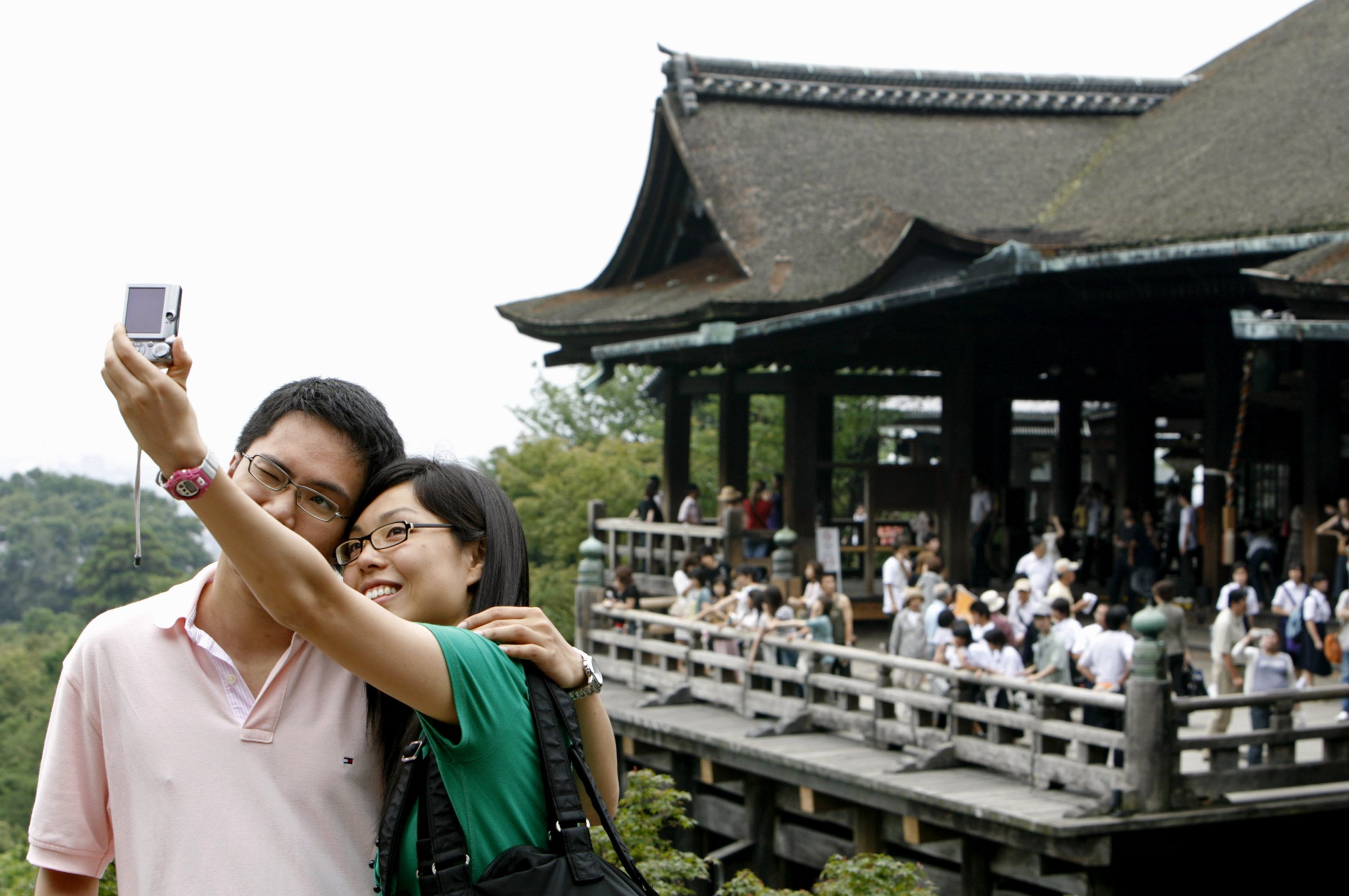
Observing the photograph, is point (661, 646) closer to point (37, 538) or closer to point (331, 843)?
point (331, 843)

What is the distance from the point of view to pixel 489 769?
1.82m

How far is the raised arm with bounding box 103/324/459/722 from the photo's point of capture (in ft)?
5.24

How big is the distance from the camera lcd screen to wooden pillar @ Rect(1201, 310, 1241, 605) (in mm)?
12836

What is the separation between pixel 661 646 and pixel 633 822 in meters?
6.98

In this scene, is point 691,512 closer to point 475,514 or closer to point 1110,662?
point 1110,662

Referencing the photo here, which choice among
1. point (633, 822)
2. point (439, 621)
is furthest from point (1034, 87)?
point (439, 621)

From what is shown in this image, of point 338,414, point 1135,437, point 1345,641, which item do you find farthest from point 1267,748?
point 338,414

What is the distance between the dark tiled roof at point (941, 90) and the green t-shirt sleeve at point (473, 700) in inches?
667

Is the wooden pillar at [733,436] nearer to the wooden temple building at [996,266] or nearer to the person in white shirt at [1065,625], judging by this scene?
the wooden temple building at [996,266]

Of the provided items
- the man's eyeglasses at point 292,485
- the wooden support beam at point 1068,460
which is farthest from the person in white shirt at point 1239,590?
the man's eyeglasses at point 292,485

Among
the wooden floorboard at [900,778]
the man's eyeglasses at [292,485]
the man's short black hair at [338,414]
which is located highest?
the man's short black hair at [338,414]

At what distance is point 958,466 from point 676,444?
3.70 m

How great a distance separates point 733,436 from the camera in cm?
1570

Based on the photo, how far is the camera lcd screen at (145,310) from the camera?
167 cm
